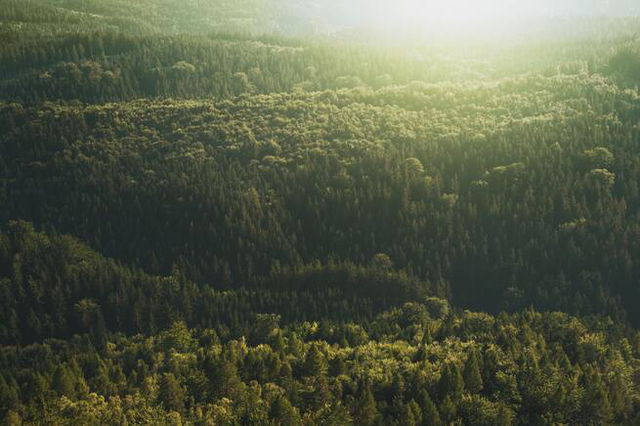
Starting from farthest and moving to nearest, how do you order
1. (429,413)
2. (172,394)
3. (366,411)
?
(172,394), (429,413), (366,411)

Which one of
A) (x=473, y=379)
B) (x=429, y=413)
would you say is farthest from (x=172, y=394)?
(x=473, y=379)

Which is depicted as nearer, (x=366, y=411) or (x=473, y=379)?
(x=366, y=411)

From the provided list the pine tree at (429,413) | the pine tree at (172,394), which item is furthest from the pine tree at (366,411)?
the pine tree at (172,394)

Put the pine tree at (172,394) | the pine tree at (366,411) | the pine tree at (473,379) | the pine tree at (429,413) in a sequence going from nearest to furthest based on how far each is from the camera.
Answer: the pine tree at (429,413) → the pine tree at (366,411) → the pine tree at (172,394) → the pine tree at (473,379)

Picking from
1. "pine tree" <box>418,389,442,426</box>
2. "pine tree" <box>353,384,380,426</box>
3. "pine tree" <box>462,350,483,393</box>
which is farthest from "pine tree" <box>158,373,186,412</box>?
"pine tree" <box>462,350,483,393</box>

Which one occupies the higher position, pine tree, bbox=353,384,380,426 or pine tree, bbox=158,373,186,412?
pine tree, bbox=353,384,380,426

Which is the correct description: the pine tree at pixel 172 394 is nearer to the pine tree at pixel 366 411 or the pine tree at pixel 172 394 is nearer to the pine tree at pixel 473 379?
the pine tree at pixel 366 411

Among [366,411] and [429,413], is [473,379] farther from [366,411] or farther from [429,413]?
[366,411]

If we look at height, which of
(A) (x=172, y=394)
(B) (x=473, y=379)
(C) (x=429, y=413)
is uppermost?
(B) (x=473, y=379)

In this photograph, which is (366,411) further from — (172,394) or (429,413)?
(172,394)

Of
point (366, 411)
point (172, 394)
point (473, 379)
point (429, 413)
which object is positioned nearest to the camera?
point (366, 411)

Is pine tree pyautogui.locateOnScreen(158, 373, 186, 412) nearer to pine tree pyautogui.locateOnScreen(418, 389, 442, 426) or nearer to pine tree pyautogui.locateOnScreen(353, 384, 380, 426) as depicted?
pine tree pyautogui.locateOnScreen(353, 384, 380, 426)

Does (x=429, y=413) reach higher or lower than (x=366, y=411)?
lower
